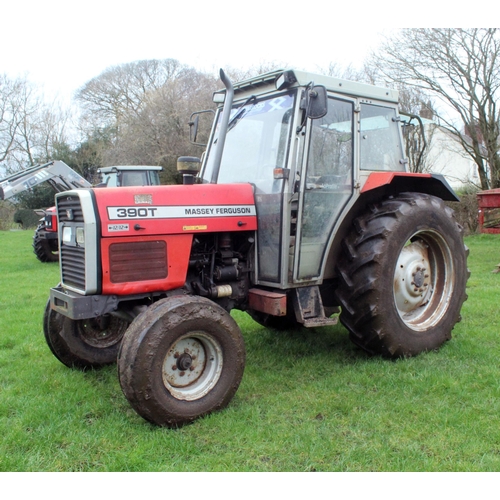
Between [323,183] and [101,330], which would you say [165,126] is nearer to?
[101,330]

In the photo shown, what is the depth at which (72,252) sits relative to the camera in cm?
370

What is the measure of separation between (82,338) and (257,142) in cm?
222

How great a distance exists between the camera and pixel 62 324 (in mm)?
4219

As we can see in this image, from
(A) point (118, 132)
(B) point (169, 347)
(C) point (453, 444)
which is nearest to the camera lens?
(C) point (453, 444)

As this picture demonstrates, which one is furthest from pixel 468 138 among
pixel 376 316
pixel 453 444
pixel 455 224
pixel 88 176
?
pixel 88 176

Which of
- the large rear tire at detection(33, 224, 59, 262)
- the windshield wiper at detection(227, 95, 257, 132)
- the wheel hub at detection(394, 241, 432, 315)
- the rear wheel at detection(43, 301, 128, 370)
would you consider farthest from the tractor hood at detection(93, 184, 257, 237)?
the large rear tire at detection(33, 224, 59, 262)

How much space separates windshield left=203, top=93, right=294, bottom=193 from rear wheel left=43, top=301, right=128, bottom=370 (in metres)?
1.59

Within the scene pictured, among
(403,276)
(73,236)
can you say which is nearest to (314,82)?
(403,276)

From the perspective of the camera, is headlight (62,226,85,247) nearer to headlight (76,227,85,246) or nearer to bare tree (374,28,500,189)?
headlight (76,227,85,246)

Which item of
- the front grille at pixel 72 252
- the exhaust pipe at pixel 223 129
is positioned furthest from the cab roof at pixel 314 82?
the front grille at pixel 72 252

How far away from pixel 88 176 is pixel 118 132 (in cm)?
467

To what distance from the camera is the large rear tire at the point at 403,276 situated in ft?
13.6

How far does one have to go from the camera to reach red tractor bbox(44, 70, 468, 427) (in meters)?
3.43

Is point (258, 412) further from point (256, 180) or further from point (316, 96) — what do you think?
point (316, 96)
